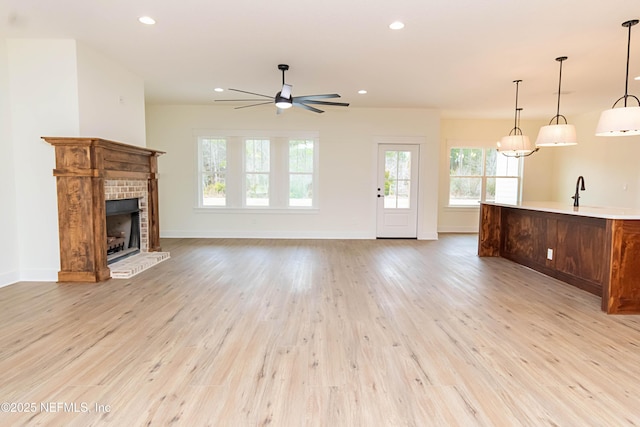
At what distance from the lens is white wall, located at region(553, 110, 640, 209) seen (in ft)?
22.0

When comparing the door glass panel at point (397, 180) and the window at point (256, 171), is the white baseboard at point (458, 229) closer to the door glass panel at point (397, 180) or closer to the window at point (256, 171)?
the door glass panel at point (397, 180)

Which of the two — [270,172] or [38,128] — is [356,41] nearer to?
[38,128]

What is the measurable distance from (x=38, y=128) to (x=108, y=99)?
907 millimetres

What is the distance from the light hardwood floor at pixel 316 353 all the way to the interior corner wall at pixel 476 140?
4.41 meters

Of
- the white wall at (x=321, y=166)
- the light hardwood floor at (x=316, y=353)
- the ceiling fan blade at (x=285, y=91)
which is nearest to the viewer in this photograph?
the light hardwood floor at (x=316, y=353)

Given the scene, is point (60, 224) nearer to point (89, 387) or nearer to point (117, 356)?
point (117, 356)

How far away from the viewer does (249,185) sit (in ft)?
24.5

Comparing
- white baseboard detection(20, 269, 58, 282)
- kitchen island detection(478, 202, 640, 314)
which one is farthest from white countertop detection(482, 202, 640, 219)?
white baseboard detection(20, 269, 58, 282)

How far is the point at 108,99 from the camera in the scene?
4562 mm

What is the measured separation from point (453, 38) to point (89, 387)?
446 centimetres

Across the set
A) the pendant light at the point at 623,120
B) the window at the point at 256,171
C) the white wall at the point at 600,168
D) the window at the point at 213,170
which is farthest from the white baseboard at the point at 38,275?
the white wall at the point at 600,168

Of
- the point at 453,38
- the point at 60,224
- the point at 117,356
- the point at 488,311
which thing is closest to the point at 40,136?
the point at 60,224

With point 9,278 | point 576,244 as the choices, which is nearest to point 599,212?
point 576,244

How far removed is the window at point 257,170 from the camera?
7.38 m
